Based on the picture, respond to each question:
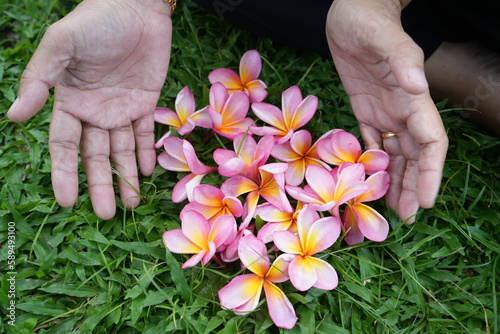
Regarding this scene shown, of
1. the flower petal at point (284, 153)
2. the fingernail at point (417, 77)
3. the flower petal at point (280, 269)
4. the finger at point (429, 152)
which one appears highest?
the fingernail at point (417, 77)

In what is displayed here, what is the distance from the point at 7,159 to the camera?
5.08 ft

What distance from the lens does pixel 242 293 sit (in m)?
1.18

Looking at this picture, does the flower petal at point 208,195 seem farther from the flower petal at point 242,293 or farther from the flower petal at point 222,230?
the flower petal at point 242,293

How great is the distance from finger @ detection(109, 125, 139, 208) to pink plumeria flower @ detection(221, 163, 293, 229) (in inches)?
11.3

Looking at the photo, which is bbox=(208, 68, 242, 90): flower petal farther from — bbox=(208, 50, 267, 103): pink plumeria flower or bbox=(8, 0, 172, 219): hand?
bbox=(8, 0, 172, 219): hand

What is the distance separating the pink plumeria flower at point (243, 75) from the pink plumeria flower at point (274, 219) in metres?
0.42

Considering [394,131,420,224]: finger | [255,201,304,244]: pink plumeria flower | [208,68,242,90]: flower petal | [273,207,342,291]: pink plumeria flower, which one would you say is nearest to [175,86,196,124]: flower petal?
[208,68,242,90]: flower petal

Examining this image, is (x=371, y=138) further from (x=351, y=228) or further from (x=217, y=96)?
(x=217, y=96)

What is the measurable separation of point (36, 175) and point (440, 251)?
1.22 metres

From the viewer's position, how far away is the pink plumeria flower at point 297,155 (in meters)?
1.37

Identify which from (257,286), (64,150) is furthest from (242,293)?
(64,150)

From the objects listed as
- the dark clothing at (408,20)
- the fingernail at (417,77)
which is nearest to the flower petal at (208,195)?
the fingernail at (417,77)

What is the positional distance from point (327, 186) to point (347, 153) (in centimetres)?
13

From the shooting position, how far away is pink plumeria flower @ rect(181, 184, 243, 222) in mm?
1271
